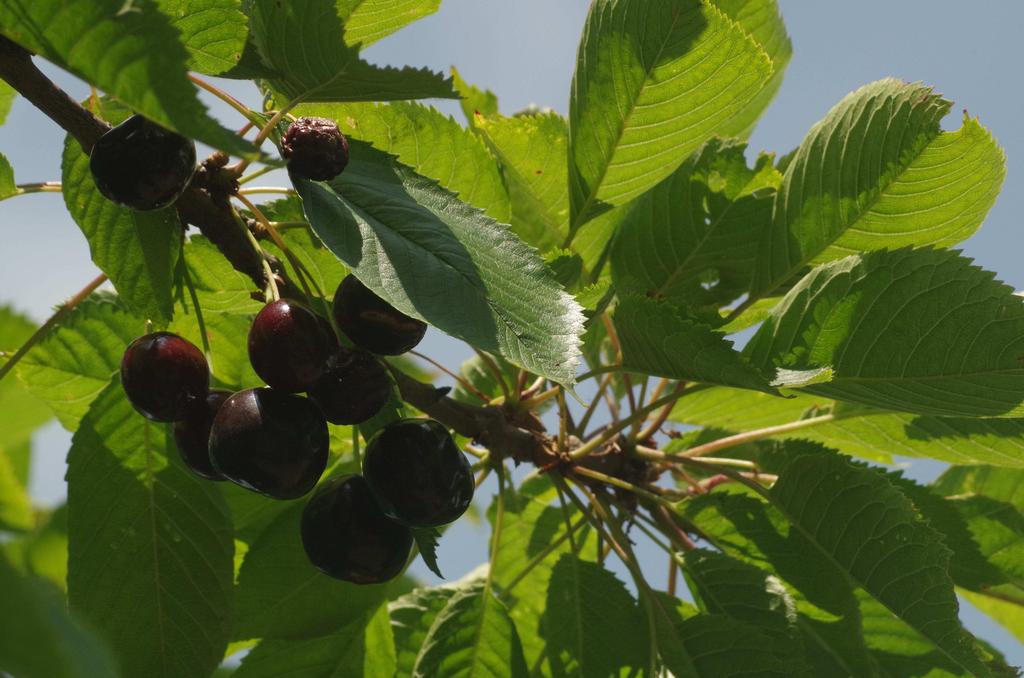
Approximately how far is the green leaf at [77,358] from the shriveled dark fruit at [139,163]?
1.81ft

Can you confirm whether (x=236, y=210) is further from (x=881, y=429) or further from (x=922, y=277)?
(x=881, y=429)

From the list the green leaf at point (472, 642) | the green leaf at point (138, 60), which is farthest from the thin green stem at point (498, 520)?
the green leaf at point (138, 60)

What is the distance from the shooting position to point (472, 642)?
1495 mm

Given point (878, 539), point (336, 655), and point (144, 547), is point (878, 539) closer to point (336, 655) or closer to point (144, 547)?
point (336, 655)

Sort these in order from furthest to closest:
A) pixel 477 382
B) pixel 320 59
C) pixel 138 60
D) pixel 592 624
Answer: pixel 477 382 < pixel 592 624 < pixel 320 59 < pixel 138 60

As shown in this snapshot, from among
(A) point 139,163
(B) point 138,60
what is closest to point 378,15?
(A) point 139,163

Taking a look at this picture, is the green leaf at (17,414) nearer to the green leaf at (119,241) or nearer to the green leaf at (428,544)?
the green leaf at (119,241)

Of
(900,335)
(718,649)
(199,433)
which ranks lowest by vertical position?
(718,649)

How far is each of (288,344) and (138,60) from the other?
1.43 ft

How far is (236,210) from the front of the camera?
116 cm

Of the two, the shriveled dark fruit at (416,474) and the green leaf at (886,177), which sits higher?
the green leaf at (886,177)

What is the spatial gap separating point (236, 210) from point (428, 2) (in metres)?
0.34

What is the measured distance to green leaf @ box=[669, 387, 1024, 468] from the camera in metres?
1.48

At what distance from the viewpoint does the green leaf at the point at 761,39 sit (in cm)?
156
